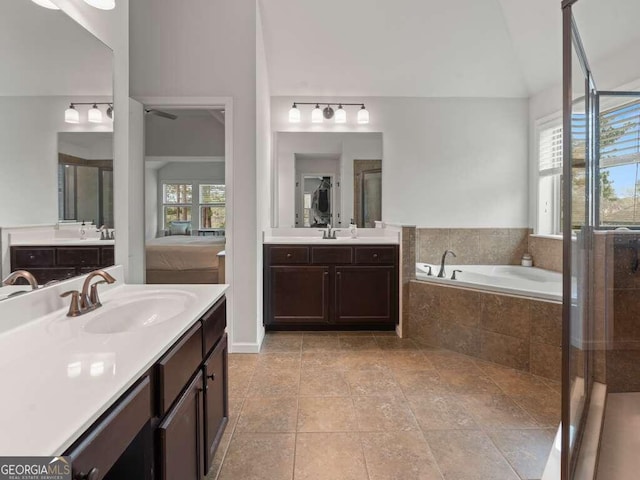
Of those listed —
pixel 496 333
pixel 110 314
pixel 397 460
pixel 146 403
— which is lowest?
pixel 397 460

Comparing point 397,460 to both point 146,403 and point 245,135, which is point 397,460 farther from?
point 245,135

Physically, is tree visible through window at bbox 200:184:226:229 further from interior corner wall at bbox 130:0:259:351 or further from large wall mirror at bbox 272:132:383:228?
large wall mirror at bbox 272:132:383:228

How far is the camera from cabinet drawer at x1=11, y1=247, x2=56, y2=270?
123 centimetres

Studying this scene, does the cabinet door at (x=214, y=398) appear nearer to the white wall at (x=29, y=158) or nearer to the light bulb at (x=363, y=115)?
the white wall at (x=29, y=158)

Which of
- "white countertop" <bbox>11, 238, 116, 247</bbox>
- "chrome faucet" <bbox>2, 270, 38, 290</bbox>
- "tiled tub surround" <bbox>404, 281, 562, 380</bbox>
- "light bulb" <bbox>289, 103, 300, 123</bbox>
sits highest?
"light bulb" <bbox>289, 103, 300, 123</bbox>

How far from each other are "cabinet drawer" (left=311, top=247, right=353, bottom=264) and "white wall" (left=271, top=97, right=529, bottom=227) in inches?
34.0

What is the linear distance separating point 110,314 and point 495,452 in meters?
1.89

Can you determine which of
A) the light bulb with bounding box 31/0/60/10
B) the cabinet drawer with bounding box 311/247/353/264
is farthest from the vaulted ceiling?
the light bulb with bounding box 31/0/60/10

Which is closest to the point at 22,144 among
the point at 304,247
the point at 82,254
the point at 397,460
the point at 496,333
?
the point at 82,254

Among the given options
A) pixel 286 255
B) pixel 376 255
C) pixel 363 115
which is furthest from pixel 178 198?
pixel 363 115

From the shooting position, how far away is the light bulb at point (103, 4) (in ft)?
5.36

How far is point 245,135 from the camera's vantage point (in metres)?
2.92

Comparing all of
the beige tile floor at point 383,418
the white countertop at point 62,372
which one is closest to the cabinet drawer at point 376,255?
the beige tile floor at point 383,418

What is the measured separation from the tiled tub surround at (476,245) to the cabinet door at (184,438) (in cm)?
319
